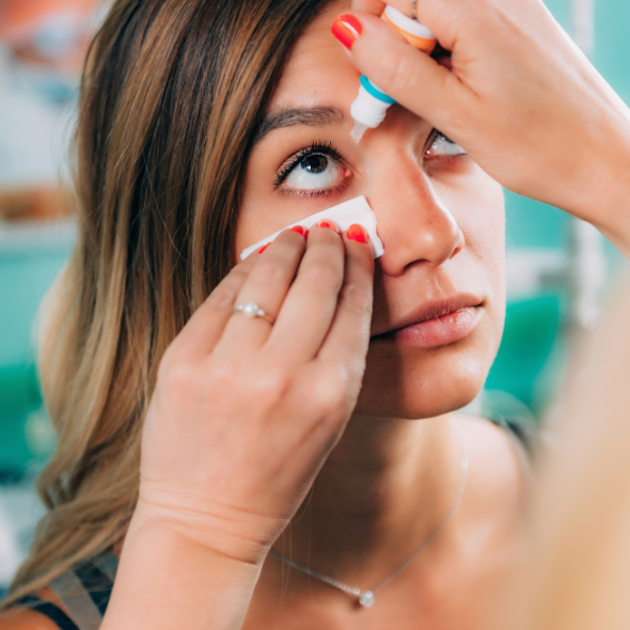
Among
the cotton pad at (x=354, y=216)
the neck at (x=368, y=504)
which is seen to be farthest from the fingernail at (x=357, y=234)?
the neck at (x=368, y=504)

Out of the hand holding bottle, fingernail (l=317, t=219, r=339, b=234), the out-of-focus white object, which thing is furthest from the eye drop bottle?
the out-of-focus white object

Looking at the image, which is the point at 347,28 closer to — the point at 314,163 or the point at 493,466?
the point at 314,163

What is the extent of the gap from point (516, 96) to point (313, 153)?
1.20 feet

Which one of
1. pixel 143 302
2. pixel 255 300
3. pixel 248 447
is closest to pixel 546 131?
pixel 255 300

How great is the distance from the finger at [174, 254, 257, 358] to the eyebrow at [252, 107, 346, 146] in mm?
308

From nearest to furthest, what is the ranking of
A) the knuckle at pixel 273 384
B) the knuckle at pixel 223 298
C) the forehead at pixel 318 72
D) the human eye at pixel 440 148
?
the knuckle at pixel 273 384 → the knuckle at pixel 223 298 → the forehead at pixel 318 72 → the human eye at pixel 440 148

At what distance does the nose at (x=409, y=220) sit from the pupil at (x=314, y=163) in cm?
11

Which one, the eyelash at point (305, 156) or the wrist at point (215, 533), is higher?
the eyelash at point (305, 156)

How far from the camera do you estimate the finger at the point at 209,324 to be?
2.41 ft

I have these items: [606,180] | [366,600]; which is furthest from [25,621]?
[606,180]

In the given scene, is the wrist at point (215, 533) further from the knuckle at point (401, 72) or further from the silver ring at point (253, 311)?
the knuckle at point (401, 72)

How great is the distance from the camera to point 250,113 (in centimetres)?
94

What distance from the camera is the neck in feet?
4.01

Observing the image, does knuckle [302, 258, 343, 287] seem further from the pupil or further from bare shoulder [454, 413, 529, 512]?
bare shoulder [454, 413, 529, 512]
